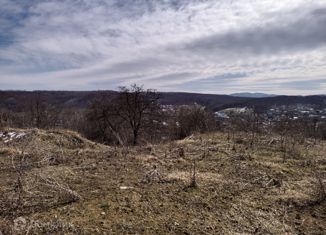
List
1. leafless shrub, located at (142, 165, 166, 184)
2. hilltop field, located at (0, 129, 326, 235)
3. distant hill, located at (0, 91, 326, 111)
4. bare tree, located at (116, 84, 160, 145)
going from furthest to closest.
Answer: distant hill, located at (0, 91, 326, 111)
bare tree, located at (116, 84, 160, 145)
leafless shrub, located at (142, 165, 166, 184)
hilltop field, located at (0, 129, 326, 235)

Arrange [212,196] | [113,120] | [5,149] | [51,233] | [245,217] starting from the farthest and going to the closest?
1. [113,120]
2. [5,149]
3. [212,196]
4. [245,217]
5. [51,233]

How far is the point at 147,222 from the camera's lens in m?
4.48

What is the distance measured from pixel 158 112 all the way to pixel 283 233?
73.7ft

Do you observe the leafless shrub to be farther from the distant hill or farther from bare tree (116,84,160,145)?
the distant hill

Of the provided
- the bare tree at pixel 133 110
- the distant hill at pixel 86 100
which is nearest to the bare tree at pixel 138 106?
the bare tree at pixel 133 110

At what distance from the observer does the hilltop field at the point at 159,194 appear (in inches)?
174

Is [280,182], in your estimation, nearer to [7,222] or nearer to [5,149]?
[7,222]

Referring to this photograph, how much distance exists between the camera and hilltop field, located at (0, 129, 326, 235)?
14.5ft

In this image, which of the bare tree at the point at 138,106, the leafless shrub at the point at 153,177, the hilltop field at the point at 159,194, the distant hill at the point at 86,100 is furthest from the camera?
the distant hill at the point at 86,100

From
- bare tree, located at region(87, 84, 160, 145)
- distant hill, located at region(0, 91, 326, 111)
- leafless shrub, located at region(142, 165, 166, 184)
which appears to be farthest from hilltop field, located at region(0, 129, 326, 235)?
distant hill, located at region(0, 91, 326, 111)

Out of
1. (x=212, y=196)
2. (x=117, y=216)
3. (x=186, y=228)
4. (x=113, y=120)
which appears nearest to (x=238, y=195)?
(x=212, y=196)

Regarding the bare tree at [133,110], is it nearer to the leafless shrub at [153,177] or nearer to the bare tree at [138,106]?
the bare tree at [138,106]

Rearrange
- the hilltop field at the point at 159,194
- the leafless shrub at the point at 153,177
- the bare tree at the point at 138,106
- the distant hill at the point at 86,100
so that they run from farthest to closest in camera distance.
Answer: the distant hill at the point at 86,100
the bare tree at the point at 138,106
the leafless shrub at the point at 153,177
the hilltop field at the point at 159,194

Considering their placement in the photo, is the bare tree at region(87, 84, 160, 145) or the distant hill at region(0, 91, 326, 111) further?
the distant hill at region(0, 91, 326, 111)
